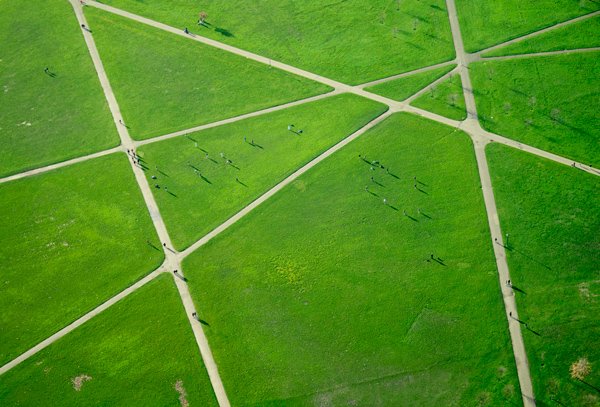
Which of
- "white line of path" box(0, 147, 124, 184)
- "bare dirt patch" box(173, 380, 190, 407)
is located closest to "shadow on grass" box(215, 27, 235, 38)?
"white line of path" box(0, 147, 124, 184)

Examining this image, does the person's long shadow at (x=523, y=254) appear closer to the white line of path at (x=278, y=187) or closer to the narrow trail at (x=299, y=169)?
the narrow trail at (x=299, y=169)

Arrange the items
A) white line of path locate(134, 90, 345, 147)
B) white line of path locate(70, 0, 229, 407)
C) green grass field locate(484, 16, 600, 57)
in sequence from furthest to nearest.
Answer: green grass field locate(484, 16, 600, 57) < white line of path locate(134, 90, 345, 147) < white line of path locate(70, 0, 229, 407)

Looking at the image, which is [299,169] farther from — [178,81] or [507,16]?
[507,16]

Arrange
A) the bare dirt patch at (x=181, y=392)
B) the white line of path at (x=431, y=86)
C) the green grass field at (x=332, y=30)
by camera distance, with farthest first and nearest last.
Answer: the green grass field at (x=332, y=30) → the white line of path at (x=431, y=86) → the bare dirt patch at (x=181, y=392)

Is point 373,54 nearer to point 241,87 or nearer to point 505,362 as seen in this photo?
point 241,87

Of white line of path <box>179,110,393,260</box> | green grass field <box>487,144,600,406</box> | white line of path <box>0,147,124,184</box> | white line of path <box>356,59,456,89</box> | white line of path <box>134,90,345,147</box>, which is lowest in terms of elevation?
green grass field <box>487,144,600,406</box>

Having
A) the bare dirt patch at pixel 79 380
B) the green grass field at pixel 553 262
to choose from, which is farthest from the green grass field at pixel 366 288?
the bare dirt patch at pixel 79 380

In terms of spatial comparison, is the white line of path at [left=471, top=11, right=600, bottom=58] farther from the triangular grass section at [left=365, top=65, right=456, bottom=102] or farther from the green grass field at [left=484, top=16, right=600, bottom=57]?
the triangular grass section at [left=365, top=65, right=456, bottom=102]
